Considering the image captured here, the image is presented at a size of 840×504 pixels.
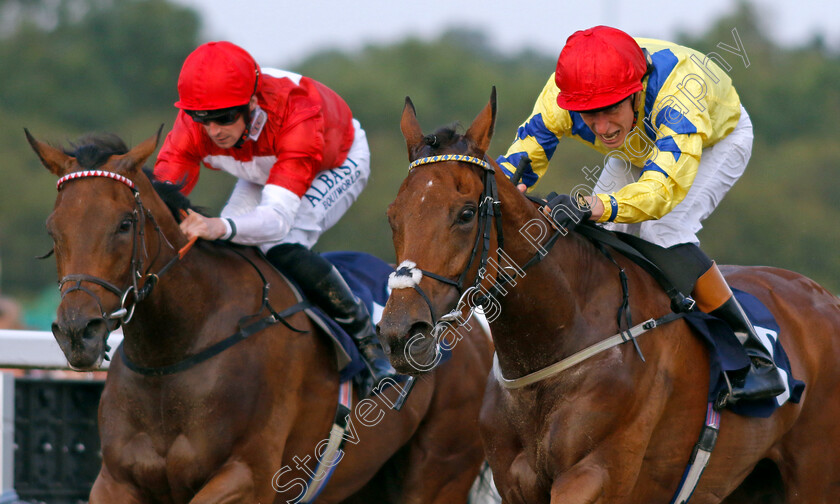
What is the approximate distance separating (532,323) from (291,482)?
4.52 feet

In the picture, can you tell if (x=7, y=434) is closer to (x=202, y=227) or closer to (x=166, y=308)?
(x=166, y=308)

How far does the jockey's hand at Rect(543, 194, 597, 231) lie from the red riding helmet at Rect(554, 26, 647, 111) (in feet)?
1.23

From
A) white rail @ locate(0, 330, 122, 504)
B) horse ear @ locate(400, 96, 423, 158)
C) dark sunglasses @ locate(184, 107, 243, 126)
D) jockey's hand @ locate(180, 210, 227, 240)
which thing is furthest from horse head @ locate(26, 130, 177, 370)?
white rail @ locate(0, 330, 122, 504)

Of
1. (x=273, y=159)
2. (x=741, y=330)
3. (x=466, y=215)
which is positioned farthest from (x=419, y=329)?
(x=273, y=159)

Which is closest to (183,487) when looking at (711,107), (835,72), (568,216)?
(568,216)

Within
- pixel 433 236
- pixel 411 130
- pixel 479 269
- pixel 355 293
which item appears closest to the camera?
pixel 433 236

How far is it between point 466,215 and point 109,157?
1.43m

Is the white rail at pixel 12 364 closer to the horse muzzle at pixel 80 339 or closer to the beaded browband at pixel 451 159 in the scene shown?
the horse muzzle at pixel 80 339

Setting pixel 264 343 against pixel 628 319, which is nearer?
pixel 628 319

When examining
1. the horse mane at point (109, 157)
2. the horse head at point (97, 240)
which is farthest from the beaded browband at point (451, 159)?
the horse mane at point (109, 157)

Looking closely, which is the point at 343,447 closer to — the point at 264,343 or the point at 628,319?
the point at 264,343

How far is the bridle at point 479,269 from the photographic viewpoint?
3168 mm

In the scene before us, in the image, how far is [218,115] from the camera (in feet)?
14.2

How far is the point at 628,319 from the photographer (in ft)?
12.5
